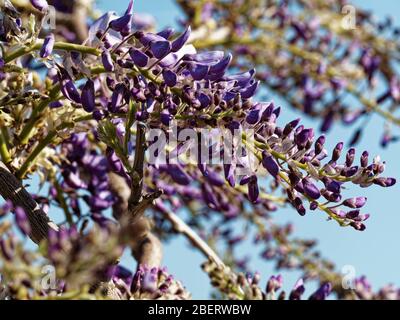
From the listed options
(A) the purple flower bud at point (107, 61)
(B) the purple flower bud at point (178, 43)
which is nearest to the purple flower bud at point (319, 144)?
(B) the purple flower bud at point (178, 43)

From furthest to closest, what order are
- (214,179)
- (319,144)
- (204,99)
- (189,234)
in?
1. (189,234)
2. (214,179)
3. (319,144)
4. (204,99)

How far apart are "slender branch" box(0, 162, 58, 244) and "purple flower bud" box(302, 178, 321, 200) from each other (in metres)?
0.60

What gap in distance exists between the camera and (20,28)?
1868 millimetres

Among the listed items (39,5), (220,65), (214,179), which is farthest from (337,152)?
(214,179)

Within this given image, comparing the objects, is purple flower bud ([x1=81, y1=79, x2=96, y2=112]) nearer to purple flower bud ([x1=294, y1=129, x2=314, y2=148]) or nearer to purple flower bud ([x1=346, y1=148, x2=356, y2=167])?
purple flower bud ([x1=294, y1=129, x2=314, y2=148])

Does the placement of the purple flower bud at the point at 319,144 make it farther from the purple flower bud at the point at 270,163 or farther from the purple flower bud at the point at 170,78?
the purple flower bud at the point at 170,78

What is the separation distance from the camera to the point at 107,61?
5.67 ft

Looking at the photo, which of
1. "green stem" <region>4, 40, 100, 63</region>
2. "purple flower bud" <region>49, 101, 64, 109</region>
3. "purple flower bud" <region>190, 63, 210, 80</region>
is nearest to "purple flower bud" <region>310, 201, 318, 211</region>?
"purple flower bud" <region>190, 63, 210, 80</region>

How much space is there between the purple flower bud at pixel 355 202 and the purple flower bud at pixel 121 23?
2.22 ft

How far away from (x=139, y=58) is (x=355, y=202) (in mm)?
632

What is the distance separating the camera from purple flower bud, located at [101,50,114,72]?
1.73 meters

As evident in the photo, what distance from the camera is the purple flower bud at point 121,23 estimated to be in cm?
180

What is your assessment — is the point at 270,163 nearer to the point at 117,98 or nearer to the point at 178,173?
Answer: the point at 117,98

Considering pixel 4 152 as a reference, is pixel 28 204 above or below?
below
